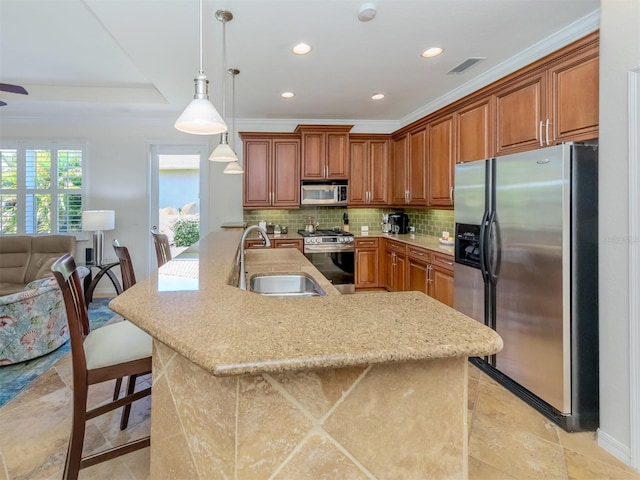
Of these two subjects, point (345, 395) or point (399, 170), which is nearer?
point (345, 395)

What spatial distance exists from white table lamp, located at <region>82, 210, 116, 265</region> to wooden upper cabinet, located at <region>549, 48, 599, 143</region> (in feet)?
16.6

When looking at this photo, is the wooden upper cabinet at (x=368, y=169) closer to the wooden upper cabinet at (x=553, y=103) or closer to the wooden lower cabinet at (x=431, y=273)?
the wooden lower cabinet at (x=431, y=273)

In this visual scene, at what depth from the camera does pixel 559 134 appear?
95.0 inches

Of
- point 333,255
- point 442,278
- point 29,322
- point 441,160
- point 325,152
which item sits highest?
point 325,152

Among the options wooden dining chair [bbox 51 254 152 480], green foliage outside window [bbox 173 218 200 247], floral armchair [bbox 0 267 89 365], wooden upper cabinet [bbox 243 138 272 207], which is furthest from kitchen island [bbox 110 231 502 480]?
green foliage outside window [bbox 173 218 200 247]

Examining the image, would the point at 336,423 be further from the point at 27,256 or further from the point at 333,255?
the point at 27,256

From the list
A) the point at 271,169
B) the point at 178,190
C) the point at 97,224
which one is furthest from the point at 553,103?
the point at 97,224

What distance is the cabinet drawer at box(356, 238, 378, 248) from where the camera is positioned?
494 cm

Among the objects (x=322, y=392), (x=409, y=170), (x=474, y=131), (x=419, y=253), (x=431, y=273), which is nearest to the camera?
(x=322, y=392)

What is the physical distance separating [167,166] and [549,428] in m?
5.55

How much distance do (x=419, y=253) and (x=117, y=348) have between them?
3.20m

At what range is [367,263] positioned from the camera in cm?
496

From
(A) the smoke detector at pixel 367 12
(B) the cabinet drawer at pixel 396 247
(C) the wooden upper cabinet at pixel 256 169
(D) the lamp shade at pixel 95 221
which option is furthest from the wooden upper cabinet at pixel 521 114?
(D) the lamp shade at pixel 95 221

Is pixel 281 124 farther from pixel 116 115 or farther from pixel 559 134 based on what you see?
pixel 559 134
